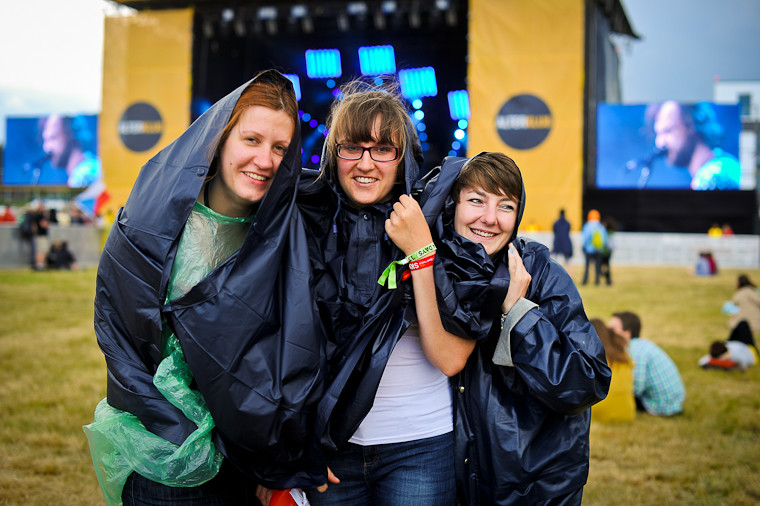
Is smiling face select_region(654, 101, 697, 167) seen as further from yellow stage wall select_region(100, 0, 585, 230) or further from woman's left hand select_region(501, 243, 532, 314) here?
woman's left hand select_region(501, 243, 532, 314)

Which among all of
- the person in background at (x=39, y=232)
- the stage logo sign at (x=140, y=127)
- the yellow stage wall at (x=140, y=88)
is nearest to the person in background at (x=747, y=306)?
the person in background at (x=39, y=232)

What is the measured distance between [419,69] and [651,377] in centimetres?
1160

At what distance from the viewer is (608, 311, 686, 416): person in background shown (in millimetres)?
4363

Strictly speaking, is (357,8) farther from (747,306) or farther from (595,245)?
(747,306)

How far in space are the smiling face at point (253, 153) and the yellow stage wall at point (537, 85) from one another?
1294cm

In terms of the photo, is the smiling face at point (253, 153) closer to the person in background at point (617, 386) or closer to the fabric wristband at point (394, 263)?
the fabric wristband at point (394, 263)

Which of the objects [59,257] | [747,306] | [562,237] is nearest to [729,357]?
[747,306]

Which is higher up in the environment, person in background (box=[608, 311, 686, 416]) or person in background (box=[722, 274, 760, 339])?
person in background (box=[722, 274, 760, 339])

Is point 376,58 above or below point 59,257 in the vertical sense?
above

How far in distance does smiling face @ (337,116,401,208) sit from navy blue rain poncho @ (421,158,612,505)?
0.14 meters

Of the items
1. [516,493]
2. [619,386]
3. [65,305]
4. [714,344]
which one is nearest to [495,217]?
[516,493]

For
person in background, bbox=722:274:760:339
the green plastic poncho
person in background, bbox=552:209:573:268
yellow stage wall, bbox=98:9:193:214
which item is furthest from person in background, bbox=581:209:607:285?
yellow stage wall, bbox=98:9:193:214

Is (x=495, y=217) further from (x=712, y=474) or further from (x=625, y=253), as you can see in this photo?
(x=625, y=253)

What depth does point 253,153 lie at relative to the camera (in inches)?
59.7
